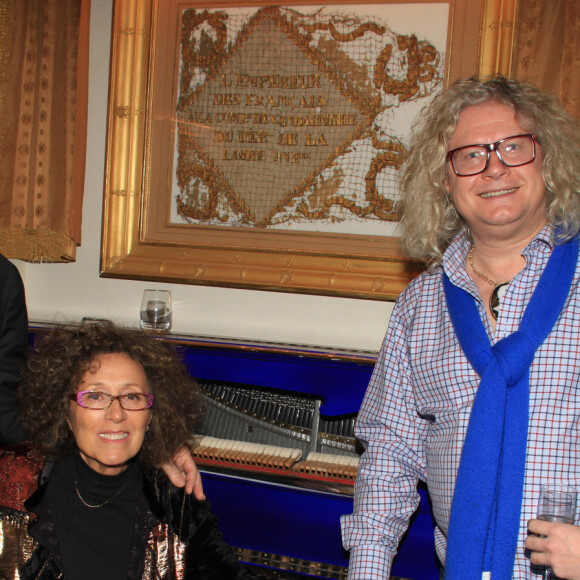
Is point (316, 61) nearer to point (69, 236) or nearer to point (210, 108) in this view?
point (210, 108)

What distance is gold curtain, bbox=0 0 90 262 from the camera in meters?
3.54

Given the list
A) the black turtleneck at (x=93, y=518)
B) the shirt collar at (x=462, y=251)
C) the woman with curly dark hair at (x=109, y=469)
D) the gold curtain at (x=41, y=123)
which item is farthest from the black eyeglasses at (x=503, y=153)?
the gold curtain at (x=41, y=123)

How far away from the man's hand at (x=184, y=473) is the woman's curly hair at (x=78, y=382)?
28 mm

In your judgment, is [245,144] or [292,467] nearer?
[292,467]

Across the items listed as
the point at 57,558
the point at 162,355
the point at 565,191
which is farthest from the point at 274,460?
the point at 565,191

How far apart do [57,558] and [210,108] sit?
222cm

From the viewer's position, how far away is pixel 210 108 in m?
3.49

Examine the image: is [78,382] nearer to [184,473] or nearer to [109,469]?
[109,469]

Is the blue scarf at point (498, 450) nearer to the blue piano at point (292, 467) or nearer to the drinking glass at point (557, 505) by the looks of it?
the drinking glass at point (557, 505)

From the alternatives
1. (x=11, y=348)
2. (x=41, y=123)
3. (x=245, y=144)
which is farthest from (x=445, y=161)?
(x=41, y=123)

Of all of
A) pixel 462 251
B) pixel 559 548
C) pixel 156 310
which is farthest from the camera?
pixel 156 310

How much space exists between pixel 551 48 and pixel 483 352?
177 cm

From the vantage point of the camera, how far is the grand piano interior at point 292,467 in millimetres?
2564

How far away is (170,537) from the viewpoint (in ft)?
6.97
